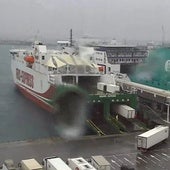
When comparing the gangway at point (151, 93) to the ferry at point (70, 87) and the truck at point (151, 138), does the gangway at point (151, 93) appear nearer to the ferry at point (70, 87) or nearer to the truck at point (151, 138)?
the ferry at point (70, 87)

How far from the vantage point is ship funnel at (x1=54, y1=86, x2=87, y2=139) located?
27438 millimetres

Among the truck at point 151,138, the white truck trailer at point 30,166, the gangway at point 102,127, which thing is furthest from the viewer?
the gangway at point 102,127

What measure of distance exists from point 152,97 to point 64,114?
8.03m

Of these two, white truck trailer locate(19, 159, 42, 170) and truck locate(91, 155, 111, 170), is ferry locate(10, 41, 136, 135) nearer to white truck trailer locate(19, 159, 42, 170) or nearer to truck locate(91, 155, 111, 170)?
truck locate(91, 155, 111, 170)

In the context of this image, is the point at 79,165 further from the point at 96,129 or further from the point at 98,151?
the point at 96,129

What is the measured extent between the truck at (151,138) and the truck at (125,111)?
16.6 feet

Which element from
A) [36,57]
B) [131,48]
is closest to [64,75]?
[36,57]

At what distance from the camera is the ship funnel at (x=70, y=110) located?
1080 inches

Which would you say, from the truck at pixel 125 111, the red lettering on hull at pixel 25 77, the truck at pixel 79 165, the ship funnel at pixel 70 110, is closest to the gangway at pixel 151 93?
the truck at pixel 125 111

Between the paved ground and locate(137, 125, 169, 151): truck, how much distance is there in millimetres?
327

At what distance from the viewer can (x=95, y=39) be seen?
62625 millimetres

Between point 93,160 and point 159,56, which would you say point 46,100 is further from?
point 93,160

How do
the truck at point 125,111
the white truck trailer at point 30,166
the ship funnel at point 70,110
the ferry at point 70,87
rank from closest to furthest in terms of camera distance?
the white truck trailer at point 30,166, the ship funnel at point 70,110, the truck at point 125,111, the ferry at point 70,87

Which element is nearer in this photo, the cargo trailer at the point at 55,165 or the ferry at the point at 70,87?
the cargo trailer at the point at 55,165
